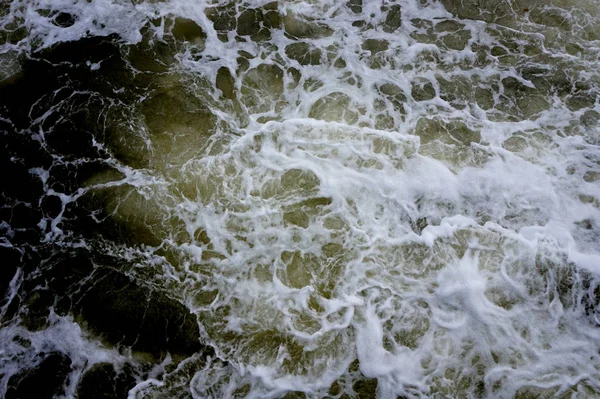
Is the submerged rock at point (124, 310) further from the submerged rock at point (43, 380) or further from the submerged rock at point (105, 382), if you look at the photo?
the submerged rock at point (43, 380)

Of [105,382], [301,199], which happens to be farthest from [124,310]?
[301,199]

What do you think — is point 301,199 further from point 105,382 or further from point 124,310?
point 105,382

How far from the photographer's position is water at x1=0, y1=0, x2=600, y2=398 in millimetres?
4414

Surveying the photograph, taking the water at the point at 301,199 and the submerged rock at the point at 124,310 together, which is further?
the submerged rock at the point at 124,310

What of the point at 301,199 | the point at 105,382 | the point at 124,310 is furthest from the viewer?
the point at 301,199

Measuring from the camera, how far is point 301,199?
523 centimetres

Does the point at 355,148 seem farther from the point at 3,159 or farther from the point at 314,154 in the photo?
the point at 3,159

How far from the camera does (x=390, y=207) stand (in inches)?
203

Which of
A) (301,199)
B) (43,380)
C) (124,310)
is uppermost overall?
(301,199)

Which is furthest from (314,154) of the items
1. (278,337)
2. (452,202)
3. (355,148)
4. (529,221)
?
(529,221)

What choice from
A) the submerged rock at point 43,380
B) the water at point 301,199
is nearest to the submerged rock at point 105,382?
the water at point 301,199

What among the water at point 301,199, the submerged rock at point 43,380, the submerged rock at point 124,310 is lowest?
the submerged rock at point 43,380

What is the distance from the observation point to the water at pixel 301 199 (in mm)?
4414

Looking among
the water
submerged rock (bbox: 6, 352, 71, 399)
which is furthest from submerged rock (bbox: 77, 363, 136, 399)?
submerged rock (bbox: 6, 352, 71, 399)
